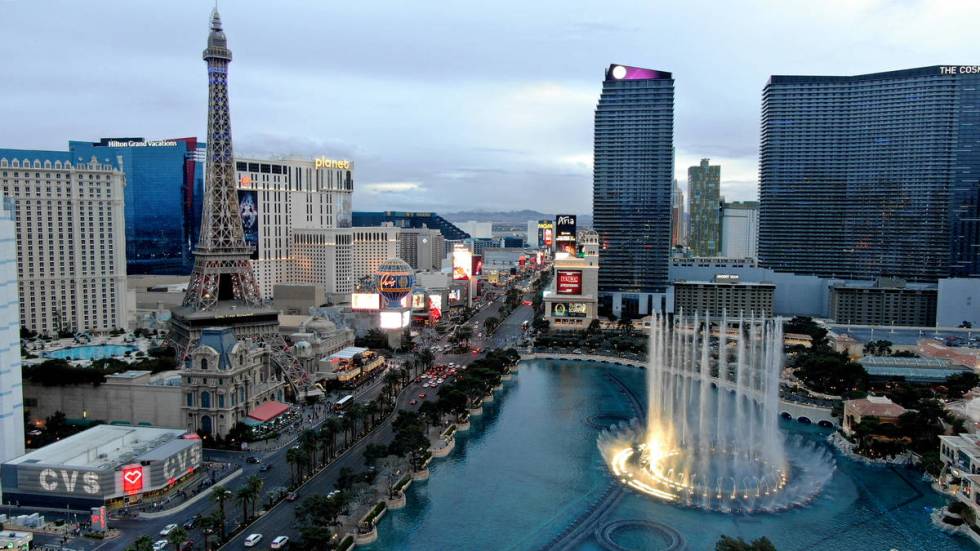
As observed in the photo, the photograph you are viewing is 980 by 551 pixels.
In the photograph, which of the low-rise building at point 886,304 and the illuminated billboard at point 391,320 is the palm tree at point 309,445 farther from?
the low-rise building at point 886,304

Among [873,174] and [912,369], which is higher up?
[873,174]

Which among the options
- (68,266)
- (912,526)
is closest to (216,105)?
(68,266)

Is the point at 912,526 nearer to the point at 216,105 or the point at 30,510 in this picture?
the point at 30,510

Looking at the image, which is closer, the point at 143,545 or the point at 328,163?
the point at 143,545

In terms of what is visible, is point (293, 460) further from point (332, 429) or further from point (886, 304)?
point (886, 304)

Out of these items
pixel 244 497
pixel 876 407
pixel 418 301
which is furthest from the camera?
pixel 418 301

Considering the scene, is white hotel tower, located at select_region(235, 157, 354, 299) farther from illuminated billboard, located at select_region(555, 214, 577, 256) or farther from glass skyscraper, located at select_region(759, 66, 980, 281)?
glass skyscraper, located at select_region(759, 66, 980, 281)

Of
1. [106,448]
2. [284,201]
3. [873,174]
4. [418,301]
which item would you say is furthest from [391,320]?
[873,174]
